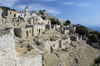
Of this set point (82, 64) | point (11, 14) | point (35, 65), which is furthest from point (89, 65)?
point (11, 14)

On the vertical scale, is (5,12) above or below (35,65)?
above

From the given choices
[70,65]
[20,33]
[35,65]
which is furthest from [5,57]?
[70,65]

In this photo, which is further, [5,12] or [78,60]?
[5,12]

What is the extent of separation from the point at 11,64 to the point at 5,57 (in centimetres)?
53

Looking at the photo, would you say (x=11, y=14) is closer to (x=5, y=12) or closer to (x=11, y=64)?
(x=5, y=12)

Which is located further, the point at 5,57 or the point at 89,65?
the point at 89,65

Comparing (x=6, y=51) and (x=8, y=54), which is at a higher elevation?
(x=6, y=51)

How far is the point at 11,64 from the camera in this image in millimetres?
5043

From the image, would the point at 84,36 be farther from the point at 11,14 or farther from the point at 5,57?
the point at 5,57

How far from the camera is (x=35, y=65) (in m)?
6.03

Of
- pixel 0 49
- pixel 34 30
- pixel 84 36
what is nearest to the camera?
pixel 0 49

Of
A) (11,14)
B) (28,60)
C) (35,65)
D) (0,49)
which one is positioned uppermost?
(11,14)

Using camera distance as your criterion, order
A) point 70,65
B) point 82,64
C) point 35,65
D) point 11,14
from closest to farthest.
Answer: point 35,65 → point 70,65 → point 82,64 → point 11,14

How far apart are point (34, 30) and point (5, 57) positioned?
15.5 meters
